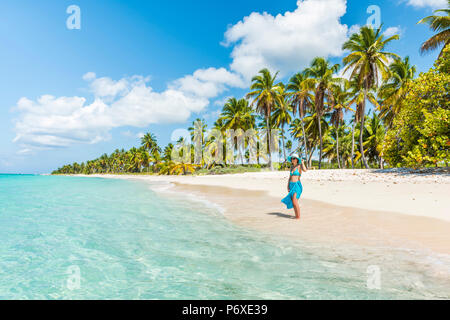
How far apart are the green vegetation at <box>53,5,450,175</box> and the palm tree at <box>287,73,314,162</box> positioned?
0.14 meters

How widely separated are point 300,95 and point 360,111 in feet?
30.8

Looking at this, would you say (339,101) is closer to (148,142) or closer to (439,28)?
(439,28)

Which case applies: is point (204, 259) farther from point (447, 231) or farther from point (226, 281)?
point (447, 231)

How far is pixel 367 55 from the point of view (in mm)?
25359

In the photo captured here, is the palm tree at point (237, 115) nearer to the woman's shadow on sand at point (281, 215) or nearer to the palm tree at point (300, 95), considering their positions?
the palm tree at point (300, 95)

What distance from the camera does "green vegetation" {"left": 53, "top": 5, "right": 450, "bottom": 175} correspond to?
15281 millimetres

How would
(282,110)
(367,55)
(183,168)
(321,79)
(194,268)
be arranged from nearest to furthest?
(194,268)
(367,55)
(321,79)
(282,110)
(183,168)

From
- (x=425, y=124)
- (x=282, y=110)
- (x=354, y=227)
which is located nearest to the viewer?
(x=354, y=227)

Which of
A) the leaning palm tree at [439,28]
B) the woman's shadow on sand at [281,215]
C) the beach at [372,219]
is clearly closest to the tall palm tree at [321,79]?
the leaning palm tree at [439,28]

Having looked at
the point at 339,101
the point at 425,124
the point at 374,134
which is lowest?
the point at 425,124

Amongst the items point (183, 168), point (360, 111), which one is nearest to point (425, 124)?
point (360, 111)

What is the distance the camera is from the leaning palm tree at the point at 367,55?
24938 millimetres
